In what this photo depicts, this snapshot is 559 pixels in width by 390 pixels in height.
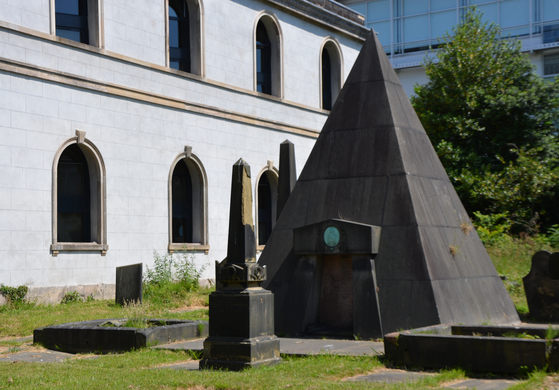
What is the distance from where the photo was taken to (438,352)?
9.52 metres

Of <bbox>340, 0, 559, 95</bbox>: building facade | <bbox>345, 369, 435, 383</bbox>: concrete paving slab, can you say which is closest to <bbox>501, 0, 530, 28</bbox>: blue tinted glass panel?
<bbox>340, 0, 559, 95</bbox>: building facade

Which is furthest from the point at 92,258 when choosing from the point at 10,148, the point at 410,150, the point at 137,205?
the point at 410,150

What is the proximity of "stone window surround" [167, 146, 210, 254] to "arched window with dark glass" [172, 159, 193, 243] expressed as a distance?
0.41 meters

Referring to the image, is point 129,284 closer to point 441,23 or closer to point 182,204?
point 182,204

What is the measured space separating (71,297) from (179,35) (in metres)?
9.95

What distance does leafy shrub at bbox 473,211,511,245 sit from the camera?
24641 mm

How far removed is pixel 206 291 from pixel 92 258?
3381 mm

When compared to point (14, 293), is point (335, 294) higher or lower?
higher

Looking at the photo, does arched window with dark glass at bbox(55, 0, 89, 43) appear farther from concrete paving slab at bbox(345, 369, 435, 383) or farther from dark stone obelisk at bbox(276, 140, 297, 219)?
concrete paving slab at bbox(345, 369, 435, 383)

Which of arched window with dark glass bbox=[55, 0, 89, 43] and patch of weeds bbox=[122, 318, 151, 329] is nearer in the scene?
patch of weeds bbox=[122, 318, 151, 329]

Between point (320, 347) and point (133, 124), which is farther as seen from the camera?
point (133, 124)

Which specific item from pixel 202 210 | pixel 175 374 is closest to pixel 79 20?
pixel 202 210

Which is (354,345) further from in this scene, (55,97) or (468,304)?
(55,97)

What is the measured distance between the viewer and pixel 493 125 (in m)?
31.2
